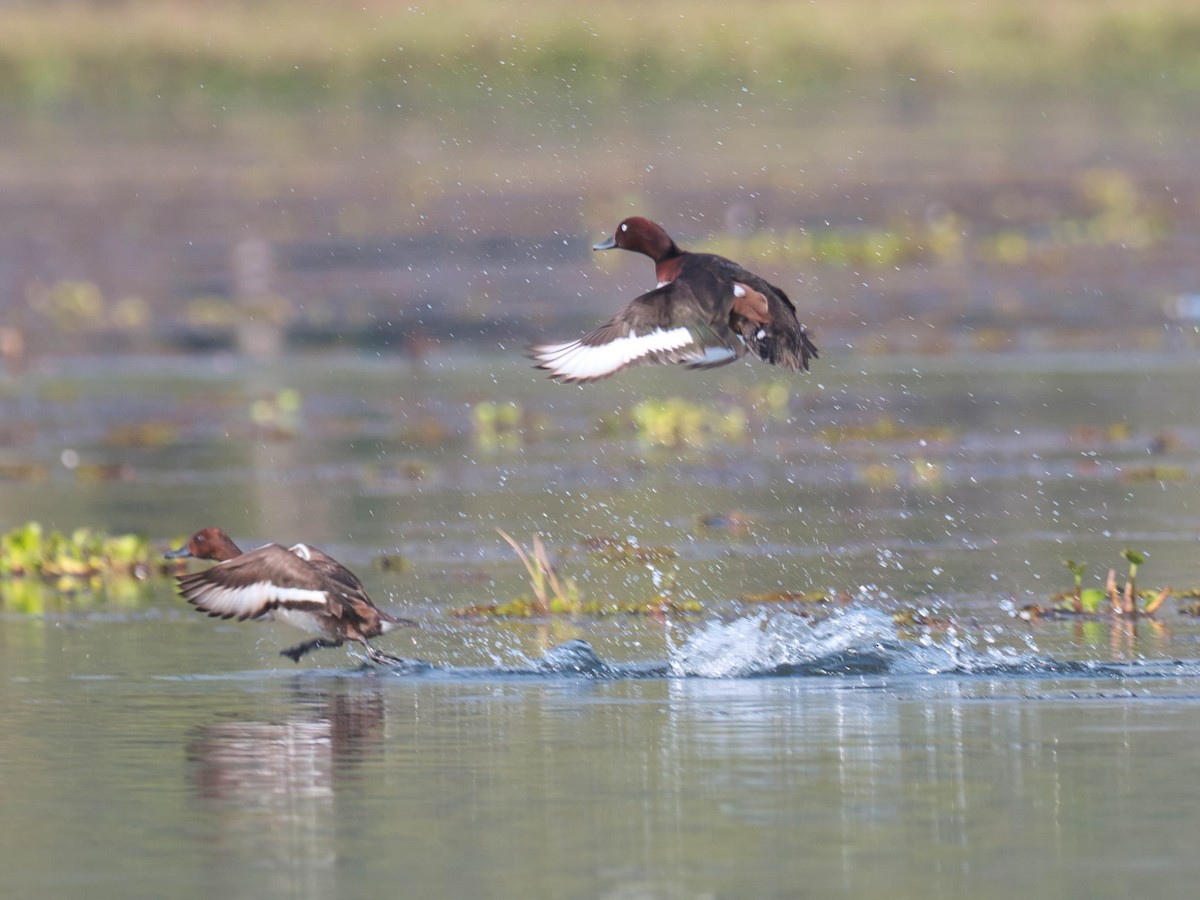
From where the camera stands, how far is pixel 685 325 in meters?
10.9

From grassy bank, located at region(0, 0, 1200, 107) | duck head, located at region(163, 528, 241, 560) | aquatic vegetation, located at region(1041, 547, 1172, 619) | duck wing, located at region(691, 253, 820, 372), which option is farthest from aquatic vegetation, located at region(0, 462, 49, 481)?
grassy bank, located at region(0, 0, 1200, 107)

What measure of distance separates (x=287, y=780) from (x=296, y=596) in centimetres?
234

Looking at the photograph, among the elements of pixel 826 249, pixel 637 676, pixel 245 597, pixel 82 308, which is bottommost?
pixel 637 676

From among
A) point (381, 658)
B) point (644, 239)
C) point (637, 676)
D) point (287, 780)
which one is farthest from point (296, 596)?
point (287, 780)

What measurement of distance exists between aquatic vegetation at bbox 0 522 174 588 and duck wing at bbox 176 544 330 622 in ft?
8.58

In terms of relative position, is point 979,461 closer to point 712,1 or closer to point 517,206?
point 517,206

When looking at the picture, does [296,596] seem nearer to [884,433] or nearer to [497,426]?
[884,433]

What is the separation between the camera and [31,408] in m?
21.5

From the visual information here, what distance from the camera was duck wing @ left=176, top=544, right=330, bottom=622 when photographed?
10875 millimetres

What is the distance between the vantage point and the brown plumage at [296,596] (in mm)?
10836

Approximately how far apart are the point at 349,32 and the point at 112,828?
4546 cm

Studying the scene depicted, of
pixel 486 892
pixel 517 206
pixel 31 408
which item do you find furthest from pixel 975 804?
pixel 517 206

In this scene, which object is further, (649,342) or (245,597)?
(245,597)

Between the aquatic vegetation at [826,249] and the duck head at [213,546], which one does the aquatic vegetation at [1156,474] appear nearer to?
the duck head at [213,546]
